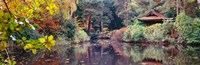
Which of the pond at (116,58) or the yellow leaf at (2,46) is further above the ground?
the yellow leaf at (2,46)

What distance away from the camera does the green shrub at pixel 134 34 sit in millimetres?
27406

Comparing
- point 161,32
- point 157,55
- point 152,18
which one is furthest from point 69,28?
point 157,55

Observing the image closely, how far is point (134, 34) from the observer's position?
27.6 m

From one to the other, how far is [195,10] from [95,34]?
19899 millimetres

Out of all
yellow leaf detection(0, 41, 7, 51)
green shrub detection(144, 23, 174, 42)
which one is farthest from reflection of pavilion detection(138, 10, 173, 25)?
yellow leaf detection(0, 41, 7, 51)

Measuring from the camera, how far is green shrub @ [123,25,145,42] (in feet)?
89.9

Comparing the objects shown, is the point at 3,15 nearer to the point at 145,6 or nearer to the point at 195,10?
the point at 195,10

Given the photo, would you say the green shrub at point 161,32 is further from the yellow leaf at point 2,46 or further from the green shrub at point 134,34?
the yellow leaf at point 2,46

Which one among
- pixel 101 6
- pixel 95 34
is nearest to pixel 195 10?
pixel 101 6

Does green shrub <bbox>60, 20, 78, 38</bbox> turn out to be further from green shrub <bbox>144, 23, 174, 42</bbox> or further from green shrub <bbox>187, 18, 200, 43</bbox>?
green shrub <bbox>187, 18, 200, 43</bbox>

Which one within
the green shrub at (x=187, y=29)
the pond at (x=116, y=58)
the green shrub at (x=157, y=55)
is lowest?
the green shrub at (x=157, y=55)

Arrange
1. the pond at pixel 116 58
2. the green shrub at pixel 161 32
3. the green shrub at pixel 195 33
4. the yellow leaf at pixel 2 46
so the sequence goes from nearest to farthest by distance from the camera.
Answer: the yellow leaf at pixel 2 46, the pond at pixel 116 58, the green shrub at pixel 195 33, the green shrub at pixel 161 32

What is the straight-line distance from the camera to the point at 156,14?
32.0 meters

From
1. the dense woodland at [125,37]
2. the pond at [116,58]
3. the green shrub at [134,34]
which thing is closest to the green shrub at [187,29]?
the dense woodland at [125,37]
